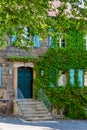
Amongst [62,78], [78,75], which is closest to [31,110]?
[62,78]

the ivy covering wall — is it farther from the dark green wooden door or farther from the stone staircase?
the stone staircase

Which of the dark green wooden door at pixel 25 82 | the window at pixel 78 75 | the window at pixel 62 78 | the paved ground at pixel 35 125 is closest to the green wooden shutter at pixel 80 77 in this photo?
the window at pixel 78 75

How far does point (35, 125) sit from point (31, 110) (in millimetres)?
3387

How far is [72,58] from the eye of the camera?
29750 mm

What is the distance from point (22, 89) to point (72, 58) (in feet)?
14.6

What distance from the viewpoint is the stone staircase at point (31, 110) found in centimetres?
2648

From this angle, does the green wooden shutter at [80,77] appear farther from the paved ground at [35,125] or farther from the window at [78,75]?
the paved ground at [35,125]

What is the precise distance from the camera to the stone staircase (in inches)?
1042

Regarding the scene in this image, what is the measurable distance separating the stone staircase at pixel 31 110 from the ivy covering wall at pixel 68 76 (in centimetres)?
142

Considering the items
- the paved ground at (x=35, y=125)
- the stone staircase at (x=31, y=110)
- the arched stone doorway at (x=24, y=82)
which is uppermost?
the arched stone doorway at (x=24, y=82)

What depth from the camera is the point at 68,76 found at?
30.0m

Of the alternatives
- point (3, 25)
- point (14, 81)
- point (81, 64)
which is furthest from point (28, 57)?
point (3, 25)

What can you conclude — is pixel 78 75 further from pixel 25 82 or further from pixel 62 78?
pixel 25 82

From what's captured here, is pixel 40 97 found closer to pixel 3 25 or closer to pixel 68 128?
pixel 68 128
